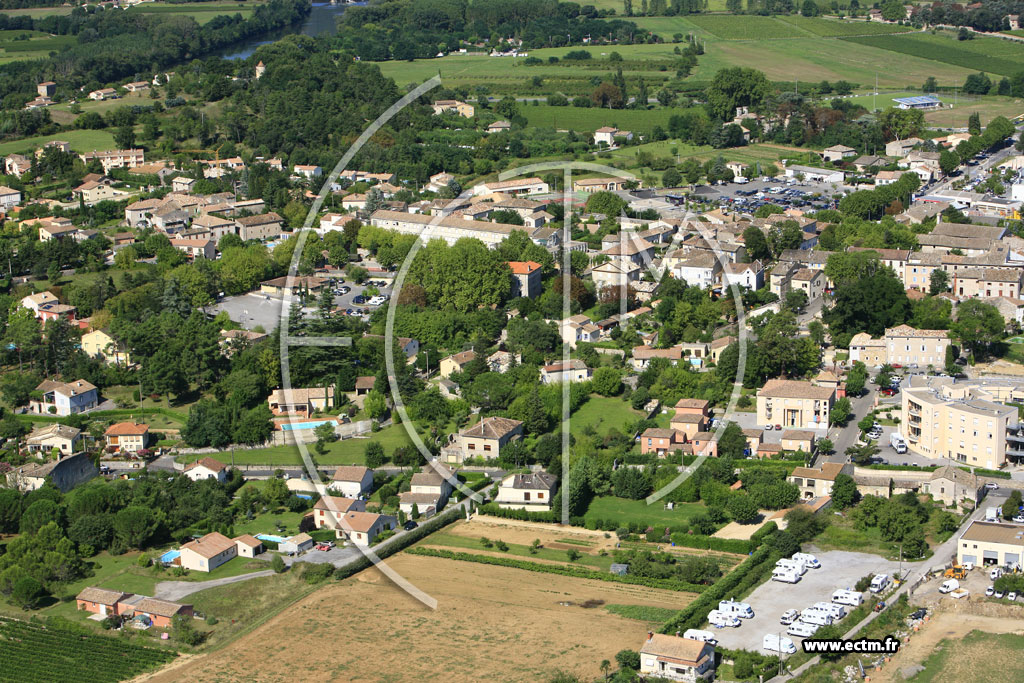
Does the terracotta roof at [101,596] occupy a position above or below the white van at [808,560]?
below

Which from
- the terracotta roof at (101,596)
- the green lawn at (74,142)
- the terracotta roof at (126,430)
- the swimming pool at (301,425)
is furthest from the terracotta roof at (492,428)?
the green lawn at (74,142)

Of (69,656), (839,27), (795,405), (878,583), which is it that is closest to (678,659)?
(878,583)

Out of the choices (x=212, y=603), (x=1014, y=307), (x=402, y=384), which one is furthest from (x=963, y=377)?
(x=212, y=603)

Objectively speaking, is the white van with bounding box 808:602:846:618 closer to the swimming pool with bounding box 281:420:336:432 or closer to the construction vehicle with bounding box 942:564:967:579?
the construction vehicle with bounding box 942:564:967:579

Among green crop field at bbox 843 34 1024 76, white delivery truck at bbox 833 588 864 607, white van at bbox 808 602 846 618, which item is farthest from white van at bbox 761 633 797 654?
green crop field at bbox 843 34 1024 76

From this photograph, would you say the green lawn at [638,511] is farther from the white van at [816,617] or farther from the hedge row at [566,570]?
the white van at [816,617]

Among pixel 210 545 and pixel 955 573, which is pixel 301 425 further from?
pixel 955 573
